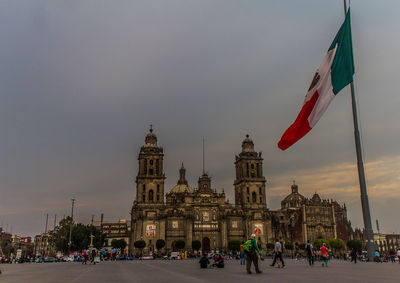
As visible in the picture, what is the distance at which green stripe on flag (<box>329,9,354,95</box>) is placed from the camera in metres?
14.8

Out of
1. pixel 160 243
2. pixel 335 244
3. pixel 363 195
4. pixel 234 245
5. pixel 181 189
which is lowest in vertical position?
pixel 335 244

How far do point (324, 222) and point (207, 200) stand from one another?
123 feet

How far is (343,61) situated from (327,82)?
101 centimetres

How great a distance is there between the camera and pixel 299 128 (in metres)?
15.8

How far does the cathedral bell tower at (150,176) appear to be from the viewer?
88625 millimetres

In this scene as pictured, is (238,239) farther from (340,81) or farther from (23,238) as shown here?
(23,238)

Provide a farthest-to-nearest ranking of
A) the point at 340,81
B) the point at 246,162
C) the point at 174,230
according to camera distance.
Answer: the point at 246,162 → the point at 174,230 → the point at 340,81

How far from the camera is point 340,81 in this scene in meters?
15.0

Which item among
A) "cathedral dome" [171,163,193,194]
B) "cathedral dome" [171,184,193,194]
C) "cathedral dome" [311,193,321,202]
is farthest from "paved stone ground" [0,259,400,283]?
"cathedral dome" [311,193,321,202]

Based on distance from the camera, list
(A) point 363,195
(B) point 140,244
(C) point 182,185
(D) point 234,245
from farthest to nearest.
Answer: (C) point 182,185 → (D) point 234,245 → (B) point 140,244 → (A) point 363,195

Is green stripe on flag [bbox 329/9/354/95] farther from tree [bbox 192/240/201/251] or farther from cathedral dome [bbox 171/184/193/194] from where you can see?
cathedral dome [bbox 171/184/193/194]

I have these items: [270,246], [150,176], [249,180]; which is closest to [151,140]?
[150,176]

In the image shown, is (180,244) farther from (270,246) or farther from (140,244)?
(270,246)

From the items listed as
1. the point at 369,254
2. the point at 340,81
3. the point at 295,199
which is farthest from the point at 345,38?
the point at 295,199
